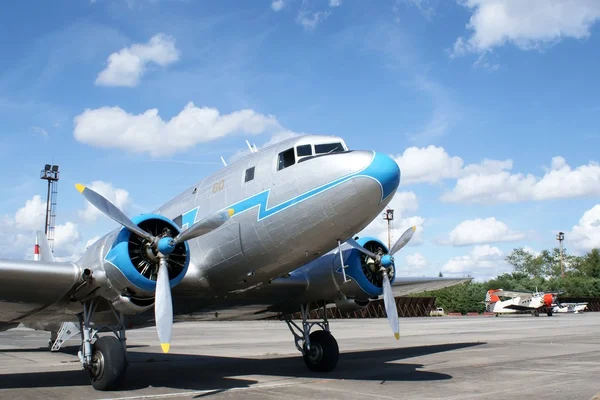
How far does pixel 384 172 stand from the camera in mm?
9992

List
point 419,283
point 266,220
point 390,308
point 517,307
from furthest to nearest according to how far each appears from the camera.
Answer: point 517,307, point 419,283, point 390,308, point 266,220

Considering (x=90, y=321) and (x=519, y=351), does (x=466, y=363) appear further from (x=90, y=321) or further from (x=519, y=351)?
(x=90, y=321)

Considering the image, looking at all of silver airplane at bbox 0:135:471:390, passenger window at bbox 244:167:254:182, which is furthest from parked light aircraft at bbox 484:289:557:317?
passenger window at bbox 244:167:254:182

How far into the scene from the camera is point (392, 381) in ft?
38.1

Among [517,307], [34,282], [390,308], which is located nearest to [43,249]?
[34,282]

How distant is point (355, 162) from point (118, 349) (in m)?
5.72

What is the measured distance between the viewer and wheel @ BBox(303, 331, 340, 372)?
1368cm

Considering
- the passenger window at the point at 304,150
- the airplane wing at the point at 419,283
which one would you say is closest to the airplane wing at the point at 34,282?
the passenger window at the point at 304,150

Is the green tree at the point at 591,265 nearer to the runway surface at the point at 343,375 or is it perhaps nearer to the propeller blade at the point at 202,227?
the runway surface at the point at 343,375

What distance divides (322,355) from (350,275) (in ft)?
6.91

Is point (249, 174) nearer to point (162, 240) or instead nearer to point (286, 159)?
point (286, 159)

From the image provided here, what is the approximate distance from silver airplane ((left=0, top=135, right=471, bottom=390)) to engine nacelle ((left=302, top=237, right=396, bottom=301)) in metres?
0.05

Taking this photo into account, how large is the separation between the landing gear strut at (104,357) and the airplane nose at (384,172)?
5683 mm

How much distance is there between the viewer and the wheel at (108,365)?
10.5 m
